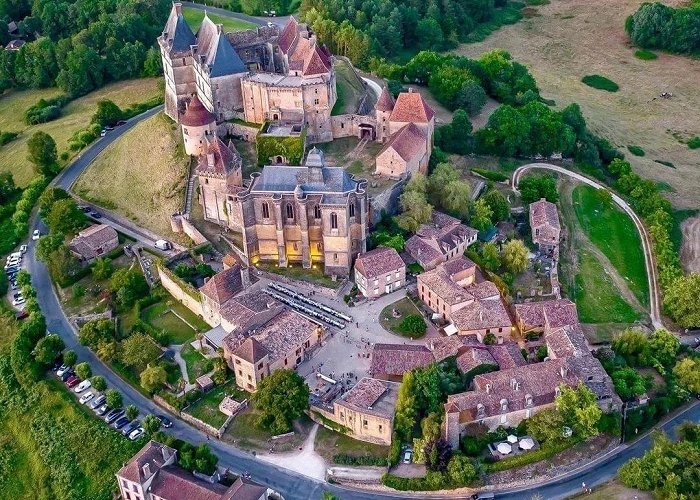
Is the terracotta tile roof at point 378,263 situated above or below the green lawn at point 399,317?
above

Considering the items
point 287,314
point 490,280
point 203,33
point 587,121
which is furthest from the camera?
point 587,121

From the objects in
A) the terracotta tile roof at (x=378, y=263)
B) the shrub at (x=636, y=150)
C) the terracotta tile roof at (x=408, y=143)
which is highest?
the terracotta tile roof at (x=408, y=143)

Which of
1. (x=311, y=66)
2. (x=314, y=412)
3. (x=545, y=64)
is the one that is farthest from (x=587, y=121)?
(x=314, y=412)

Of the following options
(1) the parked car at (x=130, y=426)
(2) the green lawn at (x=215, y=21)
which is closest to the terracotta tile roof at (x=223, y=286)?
(1) the parked car at (x=130, y=426)

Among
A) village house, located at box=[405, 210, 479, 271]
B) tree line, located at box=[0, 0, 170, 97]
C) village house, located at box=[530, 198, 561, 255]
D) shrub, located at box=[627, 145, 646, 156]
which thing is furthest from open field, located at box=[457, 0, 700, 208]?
tree line, located at box=[0, 0, 170, 97]

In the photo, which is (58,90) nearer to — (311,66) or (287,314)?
(311,66)

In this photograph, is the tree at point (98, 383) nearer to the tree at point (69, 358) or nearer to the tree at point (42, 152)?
the tree at point (69, 358)

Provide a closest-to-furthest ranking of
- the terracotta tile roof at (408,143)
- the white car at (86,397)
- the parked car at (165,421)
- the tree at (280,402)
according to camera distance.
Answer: the tree at (280,402), the parked car at (165,421), the white car at (86,397), the terracotta tile roof at (408,143)

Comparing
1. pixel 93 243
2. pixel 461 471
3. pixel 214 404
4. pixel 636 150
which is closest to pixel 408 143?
pixel 93 243
